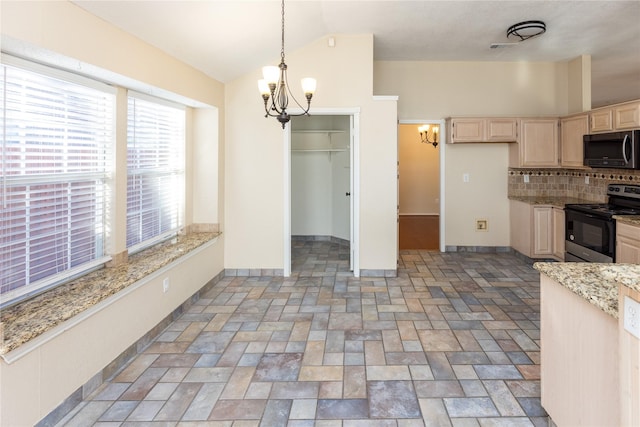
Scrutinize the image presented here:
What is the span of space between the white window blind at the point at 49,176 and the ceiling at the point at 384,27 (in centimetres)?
57

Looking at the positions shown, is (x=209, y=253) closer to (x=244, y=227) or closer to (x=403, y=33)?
(x=244, y=227)

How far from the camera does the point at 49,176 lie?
2.25 metres

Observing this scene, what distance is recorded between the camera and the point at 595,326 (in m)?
1.50

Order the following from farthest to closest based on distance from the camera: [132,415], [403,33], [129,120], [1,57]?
[403,33], [129,120], [132,415], [1,57]

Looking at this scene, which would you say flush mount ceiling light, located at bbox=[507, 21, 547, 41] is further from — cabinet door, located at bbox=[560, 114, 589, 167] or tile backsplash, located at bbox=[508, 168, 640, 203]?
tile backsplash, located at bbox=[508, 168, 640, 203]

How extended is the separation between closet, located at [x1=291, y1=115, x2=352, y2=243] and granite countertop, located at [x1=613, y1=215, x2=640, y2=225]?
3.71m

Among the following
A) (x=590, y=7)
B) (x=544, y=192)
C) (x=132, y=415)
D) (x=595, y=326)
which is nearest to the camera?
(x=595, y=326)

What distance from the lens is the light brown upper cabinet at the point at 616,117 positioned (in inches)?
154

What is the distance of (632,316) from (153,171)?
3526mm

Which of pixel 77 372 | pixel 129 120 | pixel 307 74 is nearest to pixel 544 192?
pixel 307 74

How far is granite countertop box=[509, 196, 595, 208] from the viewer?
5023mm

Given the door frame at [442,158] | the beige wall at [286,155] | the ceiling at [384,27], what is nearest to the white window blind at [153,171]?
the ceiling at [384,27]

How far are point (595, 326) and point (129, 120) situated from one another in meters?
3.35

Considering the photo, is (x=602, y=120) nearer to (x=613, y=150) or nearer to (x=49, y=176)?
(x=613, y=150)
